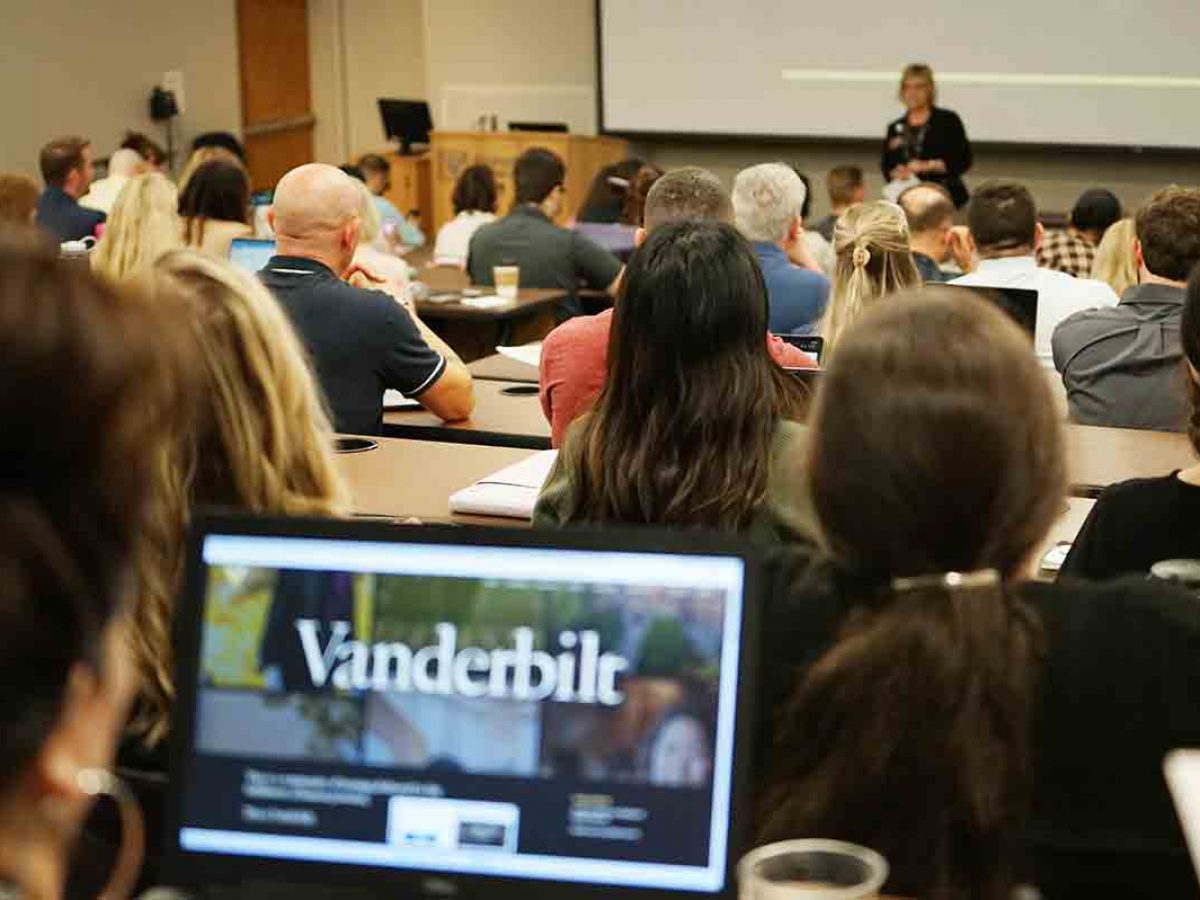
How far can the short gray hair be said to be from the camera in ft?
16.7

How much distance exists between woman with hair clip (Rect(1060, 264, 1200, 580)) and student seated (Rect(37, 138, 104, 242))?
5423mm

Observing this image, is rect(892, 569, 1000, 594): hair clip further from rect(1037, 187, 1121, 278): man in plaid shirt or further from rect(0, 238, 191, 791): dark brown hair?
rect(1037, 187, 1121, 278): man in plaid shirt

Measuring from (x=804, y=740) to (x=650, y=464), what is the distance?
39.9 inches

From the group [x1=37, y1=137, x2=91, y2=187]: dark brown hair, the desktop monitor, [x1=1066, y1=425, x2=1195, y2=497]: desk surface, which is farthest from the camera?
the desktop monitor

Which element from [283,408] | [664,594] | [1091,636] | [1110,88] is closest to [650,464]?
[283,408]

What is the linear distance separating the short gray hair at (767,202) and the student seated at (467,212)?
277cm

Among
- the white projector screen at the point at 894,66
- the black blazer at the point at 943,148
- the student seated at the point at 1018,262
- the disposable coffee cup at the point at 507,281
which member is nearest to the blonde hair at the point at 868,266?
the student seated at the point at 1018,262

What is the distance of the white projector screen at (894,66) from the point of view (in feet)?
32.2

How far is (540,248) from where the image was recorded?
22.0 ft

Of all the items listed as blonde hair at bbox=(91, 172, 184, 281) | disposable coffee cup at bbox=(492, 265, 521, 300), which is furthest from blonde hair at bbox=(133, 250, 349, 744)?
disposable coffee cup at bbox=(492, 265, 521, 300)

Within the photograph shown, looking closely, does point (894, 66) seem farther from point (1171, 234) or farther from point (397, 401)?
point (397, 401)

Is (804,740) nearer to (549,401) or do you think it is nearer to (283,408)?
(283,408)

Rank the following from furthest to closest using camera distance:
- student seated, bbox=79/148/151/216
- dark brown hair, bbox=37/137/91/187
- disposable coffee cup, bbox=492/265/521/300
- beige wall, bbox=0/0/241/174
A: 1. beige wall, bbox=0/0/241/174
2. student seated, bbox=79/148/151/216
3. dark brown hair, bbox=37/137/91/187
4. disposable coffee cup, bbox=492/265/521/300

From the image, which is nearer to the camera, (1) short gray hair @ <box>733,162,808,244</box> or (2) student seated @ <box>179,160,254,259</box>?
(1) short gray hair @ <box>733,162,808,244</box>
